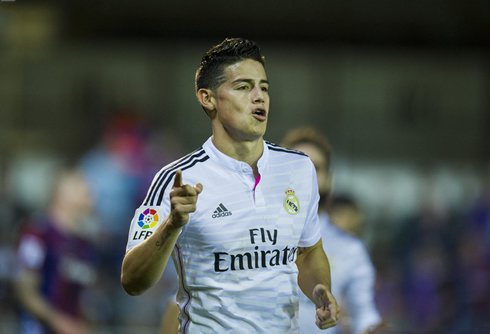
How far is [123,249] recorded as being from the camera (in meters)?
8.56

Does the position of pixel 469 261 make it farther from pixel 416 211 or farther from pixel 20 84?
pixel 20 84

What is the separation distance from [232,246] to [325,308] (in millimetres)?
441

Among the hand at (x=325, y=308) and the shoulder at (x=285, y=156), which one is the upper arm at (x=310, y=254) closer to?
the hand at (x=325, y=308)

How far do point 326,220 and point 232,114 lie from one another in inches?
64.5

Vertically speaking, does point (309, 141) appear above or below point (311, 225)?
above

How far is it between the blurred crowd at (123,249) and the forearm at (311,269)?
9.44ft

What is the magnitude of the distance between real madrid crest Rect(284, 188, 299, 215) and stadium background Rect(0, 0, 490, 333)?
8.39 m

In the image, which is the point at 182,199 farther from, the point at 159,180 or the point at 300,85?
the point at 300,85

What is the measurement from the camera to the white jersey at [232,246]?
2.46 metres

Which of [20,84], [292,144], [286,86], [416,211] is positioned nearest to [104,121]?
[20,84]

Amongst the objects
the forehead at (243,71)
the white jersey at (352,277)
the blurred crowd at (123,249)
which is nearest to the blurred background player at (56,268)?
the blurred crowd at (123,249)

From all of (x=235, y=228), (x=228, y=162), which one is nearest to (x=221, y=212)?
(x=235, y=228)

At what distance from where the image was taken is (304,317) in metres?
3.54

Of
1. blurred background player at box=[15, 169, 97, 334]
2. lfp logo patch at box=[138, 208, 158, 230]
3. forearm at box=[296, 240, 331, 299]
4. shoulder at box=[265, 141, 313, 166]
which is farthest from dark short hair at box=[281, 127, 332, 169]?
blurred background player at box=[15, 169, 97, 334]
